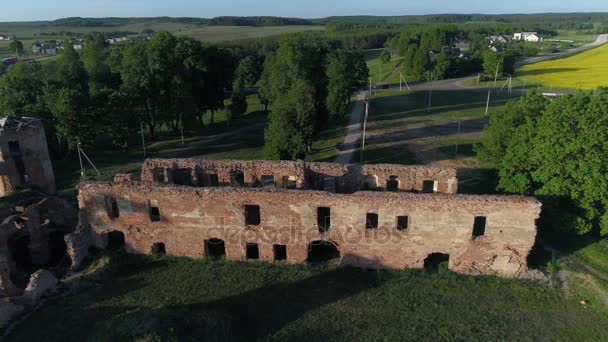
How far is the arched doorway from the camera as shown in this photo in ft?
72.4

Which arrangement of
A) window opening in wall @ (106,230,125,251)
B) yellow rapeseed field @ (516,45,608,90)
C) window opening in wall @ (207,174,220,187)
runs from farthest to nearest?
yellow rapeseed field @ (516,45,608,90) < window opening in wall @ (207,174,220,187) < window opening in wall @ (106,230,125,251)

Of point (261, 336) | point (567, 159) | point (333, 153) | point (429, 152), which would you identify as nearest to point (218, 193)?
point (261, 336)

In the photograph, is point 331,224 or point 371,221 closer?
point 331,224

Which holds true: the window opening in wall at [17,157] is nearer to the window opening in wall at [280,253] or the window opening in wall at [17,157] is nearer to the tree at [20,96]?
the tree at [20,96]

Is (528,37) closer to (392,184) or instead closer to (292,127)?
(292,127)

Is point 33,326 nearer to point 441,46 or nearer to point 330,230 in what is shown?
point 330,230

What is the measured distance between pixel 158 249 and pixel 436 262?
1423cm

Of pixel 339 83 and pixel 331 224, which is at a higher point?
pixel 339 83

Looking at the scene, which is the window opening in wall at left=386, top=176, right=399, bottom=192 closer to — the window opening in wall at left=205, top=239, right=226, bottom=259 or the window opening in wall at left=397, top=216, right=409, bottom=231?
the window opening in wall at left=397, top=216, right=409, bottom=231

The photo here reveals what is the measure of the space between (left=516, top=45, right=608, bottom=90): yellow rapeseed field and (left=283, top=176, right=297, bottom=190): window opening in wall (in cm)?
4783

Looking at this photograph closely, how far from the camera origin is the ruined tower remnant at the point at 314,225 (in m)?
20.0

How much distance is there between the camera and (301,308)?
1861cm

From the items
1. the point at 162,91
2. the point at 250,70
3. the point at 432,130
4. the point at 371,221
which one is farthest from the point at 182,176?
the point at 250,70

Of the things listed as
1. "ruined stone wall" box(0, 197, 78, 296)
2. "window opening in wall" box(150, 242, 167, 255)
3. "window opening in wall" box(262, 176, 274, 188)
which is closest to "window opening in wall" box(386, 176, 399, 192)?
"window opening in wall" box(262, 176, 274, 188)
